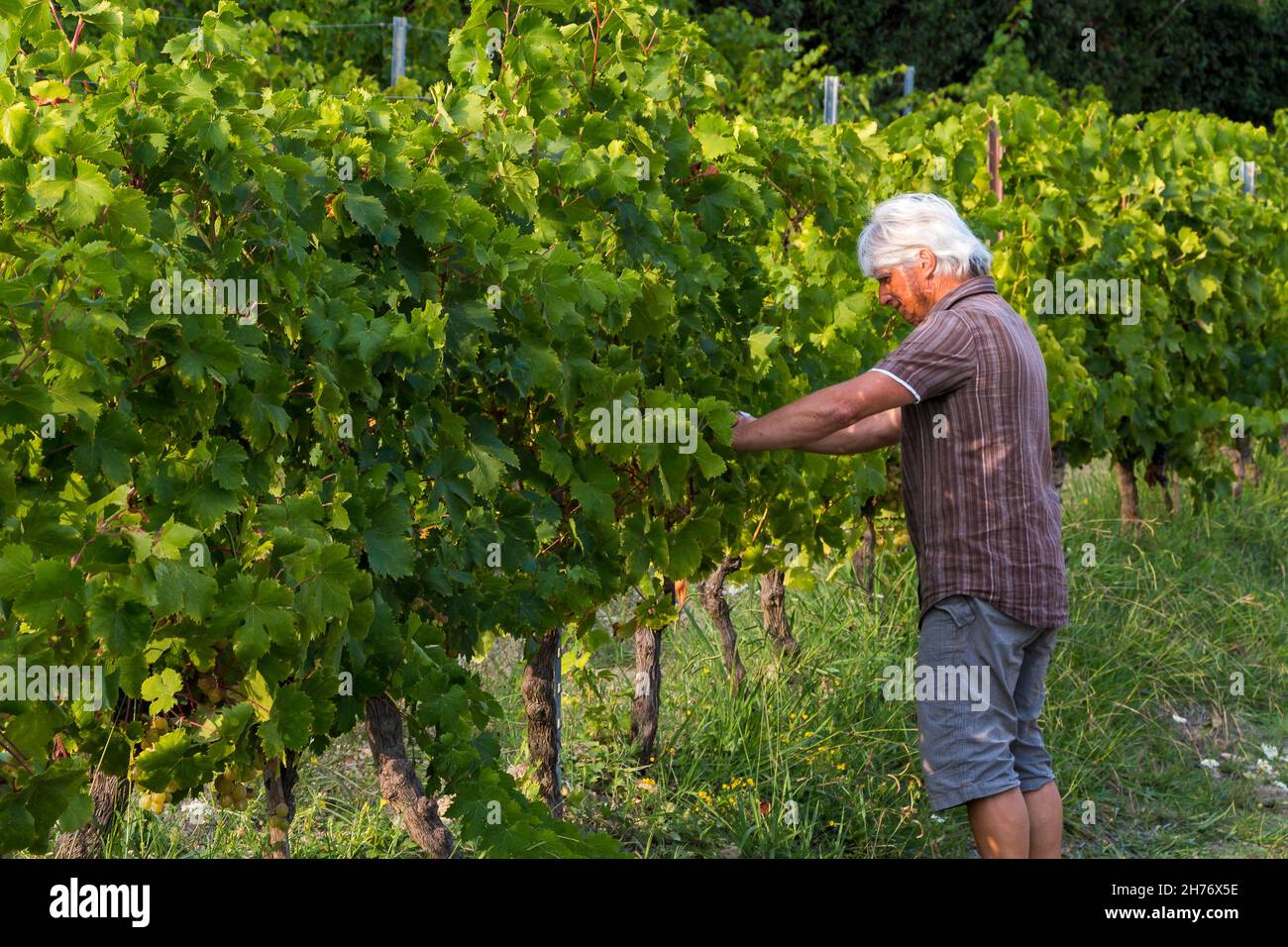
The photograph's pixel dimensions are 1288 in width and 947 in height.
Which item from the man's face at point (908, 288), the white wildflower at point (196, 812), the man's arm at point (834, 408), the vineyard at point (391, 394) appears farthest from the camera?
the white wildflower at point (196, 812)

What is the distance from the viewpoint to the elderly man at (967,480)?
351 centimetres

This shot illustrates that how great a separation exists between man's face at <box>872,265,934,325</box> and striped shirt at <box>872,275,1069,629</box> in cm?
8

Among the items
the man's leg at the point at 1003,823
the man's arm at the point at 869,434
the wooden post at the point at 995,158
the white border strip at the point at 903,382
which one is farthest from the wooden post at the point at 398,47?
the man's leg at the point at 1003,823

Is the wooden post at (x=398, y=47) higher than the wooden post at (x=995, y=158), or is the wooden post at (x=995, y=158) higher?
the wooden post at (x=398, y=47)

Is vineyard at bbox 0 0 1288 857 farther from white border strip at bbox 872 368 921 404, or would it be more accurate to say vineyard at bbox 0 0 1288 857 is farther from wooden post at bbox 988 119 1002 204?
wooden post at bbox 988 119 1002 204

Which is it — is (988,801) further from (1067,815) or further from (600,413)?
(1067,815)

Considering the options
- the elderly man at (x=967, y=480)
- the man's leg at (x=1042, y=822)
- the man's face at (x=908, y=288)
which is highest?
the man's face at (x=908, y=288)

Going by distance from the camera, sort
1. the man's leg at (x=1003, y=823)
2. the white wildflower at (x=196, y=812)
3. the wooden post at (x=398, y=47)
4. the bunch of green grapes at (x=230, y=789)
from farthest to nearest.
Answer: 1. the wooden post at (x=398, y=47)
2. the white wildflower at (x=196, y=812)
3. the man's leg at (x=1003, y=823)
4. the bunch of green grapes at (x=230, y=789)

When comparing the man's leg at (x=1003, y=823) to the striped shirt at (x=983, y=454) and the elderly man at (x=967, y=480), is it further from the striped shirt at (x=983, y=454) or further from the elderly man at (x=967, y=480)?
the striped shirt at (x=983, y=454)

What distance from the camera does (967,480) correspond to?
11.8 ft

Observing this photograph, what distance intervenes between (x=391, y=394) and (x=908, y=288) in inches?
53.6

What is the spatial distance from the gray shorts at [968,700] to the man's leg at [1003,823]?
1.3 inches

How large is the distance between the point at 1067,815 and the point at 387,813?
217 centimetres

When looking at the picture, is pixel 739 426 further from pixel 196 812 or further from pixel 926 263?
pixel 196 812
